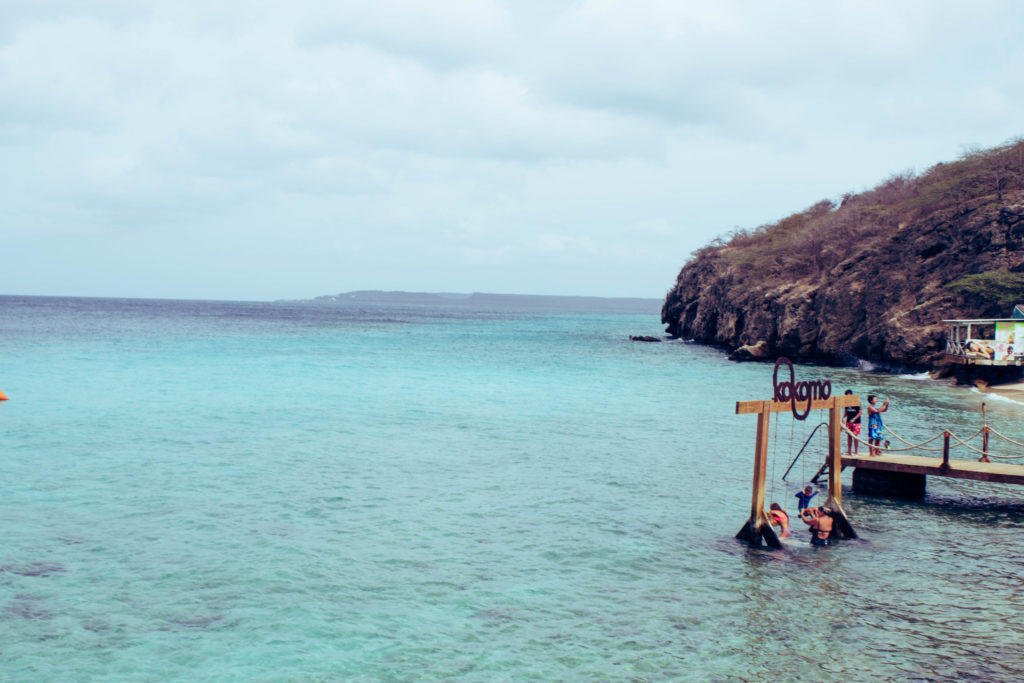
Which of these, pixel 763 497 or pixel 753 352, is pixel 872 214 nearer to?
pixel 753 352

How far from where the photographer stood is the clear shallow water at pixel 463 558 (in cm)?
1067

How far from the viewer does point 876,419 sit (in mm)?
21219

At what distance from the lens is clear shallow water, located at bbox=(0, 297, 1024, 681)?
1067 cm

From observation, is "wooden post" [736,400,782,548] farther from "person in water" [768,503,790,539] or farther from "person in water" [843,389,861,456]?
"person in water" [843,389,861,456]

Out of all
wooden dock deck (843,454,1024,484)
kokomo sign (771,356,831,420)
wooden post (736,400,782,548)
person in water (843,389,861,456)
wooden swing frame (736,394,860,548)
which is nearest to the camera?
wooden swing frame (736,394,860,548)

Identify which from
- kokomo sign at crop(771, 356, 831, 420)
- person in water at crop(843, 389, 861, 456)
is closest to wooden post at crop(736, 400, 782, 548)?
kokomo sign at crop(771, 356, 831, 420)

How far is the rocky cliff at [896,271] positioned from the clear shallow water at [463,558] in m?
18.2

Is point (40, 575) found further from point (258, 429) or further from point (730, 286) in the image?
point (730, 286)

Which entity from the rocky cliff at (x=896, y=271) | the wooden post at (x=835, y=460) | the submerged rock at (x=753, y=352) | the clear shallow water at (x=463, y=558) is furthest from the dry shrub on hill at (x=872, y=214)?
the wooden post at (x=835, y=460)

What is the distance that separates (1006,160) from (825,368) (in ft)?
57.0

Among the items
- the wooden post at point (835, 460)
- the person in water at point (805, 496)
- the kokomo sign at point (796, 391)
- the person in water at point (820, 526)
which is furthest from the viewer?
the person in water at point (805, 496)

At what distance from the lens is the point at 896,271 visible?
172 ft

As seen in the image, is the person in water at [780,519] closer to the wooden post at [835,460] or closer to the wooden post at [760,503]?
the wooden post at [760,503]

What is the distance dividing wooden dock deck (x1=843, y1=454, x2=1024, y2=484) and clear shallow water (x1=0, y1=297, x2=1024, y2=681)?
0.86 metres
